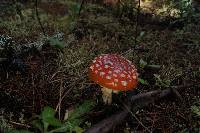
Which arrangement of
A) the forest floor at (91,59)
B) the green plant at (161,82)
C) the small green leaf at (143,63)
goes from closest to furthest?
the forest floor at (91,59), the green plant at (161,82), the small green leaf at (143,63)

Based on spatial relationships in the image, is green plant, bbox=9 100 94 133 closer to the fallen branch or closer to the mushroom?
the fallen branch

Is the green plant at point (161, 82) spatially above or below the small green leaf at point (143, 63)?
below

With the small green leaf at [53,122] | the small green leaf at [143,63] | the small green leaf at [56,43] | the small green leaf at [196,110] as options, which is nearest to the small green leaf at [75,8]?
the small green leaf at [56,43]

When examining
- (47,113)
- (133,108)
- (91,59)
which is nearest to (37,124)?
(47,113)

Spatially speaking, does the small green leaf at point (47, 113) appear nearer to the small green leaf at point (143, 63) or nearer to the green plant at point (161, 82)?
the green plant at point (161, 82)

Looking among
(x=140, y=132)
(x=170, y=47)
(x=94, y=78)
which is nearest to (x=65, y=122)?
(x=94, y=78)

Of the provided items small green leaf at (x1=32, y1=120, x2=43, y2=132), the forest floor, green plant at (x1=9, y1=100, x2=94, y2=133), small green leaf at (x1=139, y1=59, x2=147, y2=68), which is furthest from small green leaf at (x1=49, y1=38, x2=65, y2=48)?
small green leaf at (x1=32, y1=120, x2=43, y2=132)

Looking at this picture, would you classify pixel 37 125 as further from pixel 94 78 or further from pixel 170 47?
pixel 170 47
